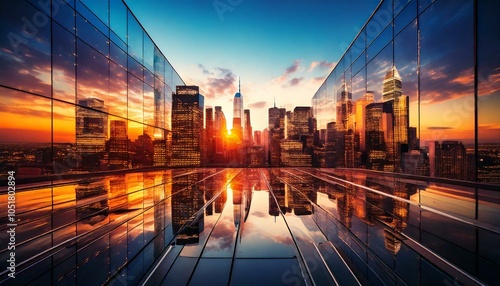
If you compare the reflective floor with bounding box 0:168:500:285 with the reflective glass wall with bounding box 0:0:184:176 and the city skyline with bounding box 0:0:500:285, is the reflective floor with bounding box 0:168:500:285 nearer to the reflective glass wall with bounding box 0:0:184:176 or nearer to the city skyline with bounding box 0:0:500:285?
the city skyline with bounding box 0:0:500:285

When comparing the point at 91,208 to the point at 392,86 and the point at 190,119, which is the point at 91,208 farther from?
the point at 190,119

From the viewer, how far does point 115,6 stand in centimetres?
1227

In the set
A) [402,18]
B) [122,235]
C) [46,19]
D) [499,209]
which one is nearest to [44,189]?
[122,235]

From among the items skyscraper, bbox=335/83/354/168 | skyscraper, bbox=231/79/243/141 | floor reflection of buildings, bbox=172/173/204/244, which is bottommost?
floor reflection of buildings, bbox=172/173/204/244

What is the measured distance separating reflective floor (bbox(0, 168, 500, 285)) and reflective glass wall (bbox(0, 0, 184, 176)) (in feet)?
15.3

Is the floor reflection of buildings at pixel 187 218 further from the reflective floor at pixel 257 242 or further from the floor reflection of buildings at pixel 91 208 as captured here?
the floor reflection of buildings at pixel 91 208

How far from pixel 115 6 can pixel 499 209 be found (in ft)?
59.2

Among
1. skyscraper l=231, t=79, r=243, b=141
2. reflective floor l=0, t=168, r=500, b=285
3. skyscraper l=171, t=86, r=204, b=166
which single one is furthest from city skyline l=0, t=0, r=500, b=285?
skyscraper l=231, t=79, r=243, b=141

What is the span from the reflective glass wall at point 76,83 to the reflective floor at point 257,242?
4648 mm

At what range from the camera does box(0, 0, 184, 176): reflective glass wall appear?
24.6ft

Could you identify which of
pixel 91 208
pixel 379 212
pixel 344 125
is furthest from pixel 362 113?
pixel 91 208

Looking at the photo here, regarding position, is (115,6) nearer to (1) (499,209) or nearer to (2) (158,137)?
(2) (158,137)

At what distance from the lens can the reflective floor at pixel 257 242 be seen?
79.9 inches

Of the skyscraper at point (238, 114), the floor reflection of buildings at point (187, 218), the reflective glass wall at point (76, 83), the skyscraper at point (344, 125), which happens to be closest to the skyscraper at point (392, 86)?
the skyscraper at point (344, 125)
